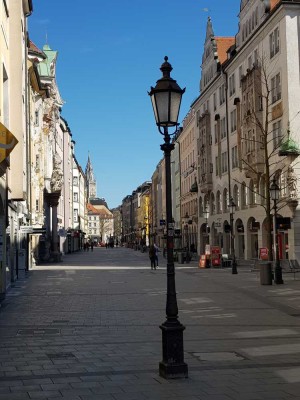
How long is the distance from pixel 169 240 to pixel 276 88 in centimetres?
3324

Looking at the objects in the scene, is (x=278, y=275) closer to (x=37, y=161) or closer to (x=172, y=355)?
(x=172, y=355)

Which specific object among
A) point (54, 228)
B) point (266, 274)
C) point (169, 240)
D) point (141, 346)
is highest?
point (54, 228)

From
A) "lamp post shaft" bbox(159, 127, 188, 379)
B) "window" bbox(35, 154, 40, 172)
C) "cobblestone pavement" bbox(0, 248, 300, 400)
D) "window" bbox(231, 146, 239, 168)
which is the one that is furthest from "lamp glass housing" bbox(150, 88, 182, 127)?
"window" bbox(231, 146, 239, 168)

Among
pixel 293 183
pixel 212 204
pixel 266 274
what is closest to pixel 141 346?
pixel 266 274

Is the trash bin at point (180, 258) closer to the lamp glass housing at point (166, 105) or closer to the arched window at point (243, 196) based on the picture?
the arched window at point (243, 196)

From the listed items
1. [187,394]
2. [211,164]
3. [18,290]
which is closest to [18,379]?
[187,394]

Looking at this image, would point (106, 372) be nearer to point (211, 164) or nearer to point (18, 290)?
point (18, 290)

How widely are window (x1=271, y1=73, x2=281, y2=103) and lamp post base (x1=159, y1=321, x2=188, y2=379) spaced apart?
109ft

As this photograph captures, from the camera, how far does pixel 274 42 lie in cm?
4112

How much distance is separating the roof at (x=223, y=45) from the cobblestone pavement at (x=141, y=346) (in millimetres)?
41523

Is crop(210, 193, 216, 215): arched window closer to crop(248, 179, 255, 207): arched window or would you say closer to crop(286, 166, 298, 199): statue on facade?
crop(248, 179, 255, 207): arched window

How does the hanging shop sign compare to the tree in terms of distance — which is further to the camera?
the tree

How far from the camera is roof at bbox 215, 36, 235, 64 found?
60125 millimetres

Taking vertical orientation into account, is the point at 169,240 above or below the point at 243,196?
below
